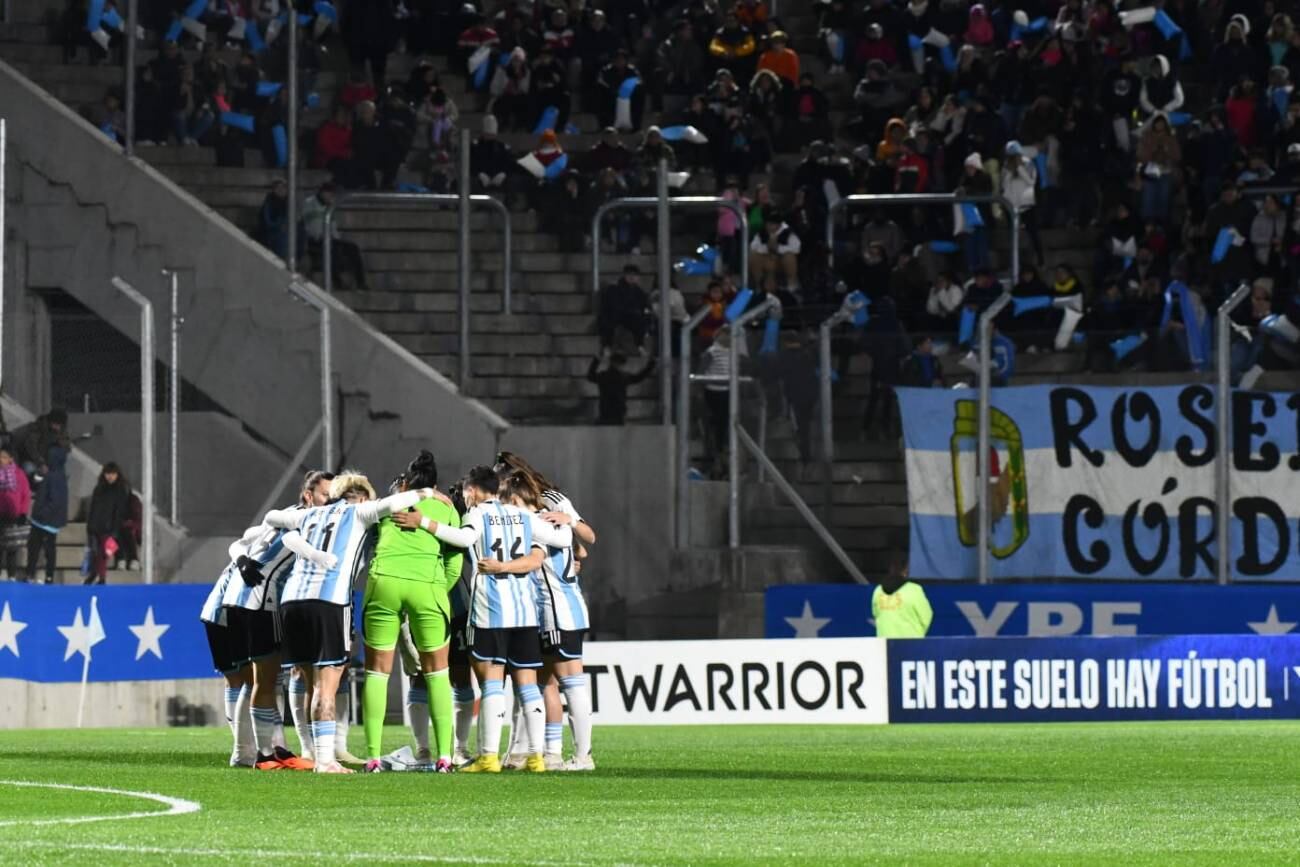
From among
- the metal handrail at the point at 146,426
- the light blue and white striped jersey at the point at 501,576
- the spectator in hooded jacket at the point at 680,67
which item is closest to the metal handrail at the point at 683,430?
the metal handrail at the point at 146,426

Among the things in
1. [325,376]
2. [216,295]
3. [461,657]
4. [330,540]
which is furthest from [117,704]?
[330,540]

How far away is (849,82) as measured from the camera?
32938mm

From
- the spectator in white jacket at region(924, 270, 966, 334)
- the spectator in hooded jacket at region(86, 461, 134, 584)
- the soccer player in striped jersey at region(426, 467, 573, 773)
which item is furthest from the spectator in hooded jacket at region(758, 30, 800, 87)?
the soccer player in striped jersey at region(426, 467, 573, 773)

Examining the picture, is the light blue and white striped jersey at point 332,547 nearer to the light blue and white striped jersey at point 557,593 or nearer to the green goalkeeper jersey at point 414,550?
the green goalkeeper jersey at point 414,550

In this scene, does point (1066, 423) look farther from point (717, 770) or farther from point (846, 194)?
point (717, 770)

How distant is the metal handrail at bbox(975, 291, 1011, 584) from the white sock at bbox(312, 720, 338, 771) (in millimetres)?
11209

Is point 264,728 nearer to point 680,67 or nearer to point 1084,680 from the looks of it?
point 1084,680

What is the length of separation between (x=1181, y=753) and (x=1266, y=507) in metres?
7.43

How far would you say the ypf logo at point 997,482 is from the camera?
25.1 metres

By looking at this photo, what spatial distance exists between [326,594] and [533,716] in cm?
136

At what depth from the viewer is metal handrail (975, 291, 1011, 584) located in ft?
81.3

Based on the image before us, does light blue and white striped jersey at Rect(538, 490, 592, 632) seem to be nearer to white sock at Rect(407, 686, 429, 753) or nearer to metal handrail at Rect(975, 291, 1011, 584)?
white sock at Rect(407, 686, 429, 753)

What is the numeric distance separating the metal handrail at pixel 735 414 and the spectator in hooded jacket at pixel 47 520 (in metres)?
6.19

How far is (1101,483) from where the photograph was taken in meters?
25.4
